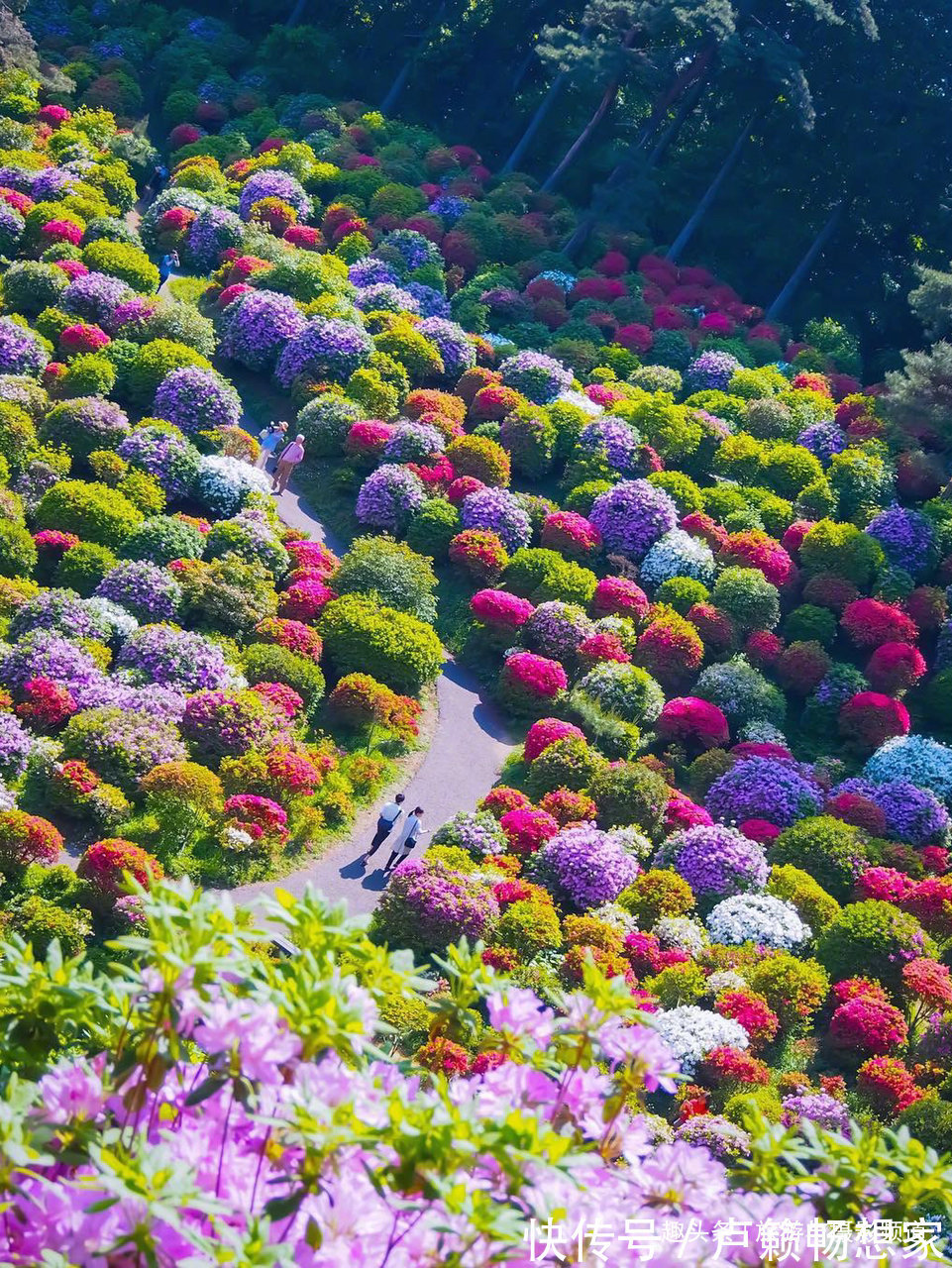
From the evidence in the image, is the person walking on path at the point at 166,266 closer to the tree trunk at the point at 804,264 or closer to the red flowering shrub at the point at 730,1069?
the tree trunk at the point at 804,264

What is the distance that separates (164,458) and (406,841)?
832 centimetres

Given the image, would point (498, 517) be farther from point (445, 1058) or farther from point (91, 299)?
point (445, 1058)

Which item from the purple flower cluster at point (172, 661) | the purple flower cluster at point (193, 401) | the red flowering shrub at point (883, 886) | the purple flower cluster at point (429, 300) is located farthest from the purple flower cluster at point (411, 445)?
the red flowering shrub at point (883, 886)

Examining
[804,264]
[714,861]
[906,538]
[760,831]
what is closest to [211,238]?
[804,264]

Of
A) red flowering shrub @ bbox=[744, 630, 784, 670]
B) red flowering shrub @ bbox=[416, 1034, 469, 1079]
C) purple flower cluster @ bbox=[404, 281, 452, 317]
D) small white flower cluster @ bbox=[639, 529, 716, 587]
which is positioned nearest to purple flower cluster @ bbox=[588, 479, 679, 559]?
small white flower cluster @ bbox=[639, 529, 716, 587]

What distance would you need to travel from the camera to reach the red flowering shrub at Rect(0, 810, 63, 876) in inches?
551

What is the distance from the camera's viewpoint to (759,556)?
24.0 meters

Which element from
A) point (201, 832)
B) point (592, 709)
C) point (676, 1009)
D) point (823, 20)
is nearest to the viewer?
point (676, 1009)

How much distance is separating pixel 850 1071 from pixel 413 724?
705 cm

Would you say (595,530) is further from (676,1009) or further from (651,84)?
(651,84)

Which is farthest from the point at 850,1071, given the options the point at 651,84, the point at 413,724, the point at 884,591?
the point at 651,84

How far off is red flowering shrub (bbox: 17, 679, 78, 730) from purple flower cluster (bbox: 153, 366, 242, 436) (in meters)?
7.50

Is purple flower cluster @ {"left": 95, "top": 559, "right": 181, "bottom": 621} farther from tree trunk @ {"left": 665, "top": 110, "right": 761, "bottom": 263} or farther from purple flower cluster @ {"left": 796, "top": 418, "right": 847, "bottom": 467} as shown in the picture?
tree trunk @ {"left": 665, "top": 110, "right": 761, "bottom": 263}

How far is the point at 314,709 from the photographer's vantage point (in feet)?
61.5
